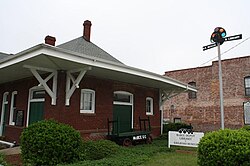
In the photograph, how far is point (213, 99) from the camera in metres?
22.9

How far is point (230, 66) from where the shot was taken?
22.0m

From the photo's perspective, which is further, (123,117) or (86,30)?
(86,30)

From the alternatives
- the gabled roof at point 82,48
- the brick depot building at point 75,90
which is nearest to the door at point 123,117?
the brick depot building at point 75,90

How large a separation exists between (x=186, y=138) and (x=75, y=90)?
5.04 meters

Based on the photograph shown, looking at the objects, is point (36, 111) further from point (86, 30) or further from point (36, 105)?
point (86, 30)

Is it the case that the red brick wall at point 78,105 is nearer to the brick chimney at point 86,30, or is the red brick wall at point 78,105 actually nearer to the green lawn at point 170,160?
the green lawn at point 170,160

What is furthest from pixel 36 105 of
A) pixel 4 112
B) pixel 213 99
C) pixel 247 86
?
pixel 247 86

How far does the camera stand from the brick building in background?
21156mm

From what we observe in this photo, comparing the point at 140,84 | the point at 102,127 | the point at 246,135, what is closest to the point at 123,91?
the point at 140,84

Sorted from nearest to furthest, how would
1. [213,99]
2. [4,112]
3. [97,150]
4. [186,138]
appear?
[97,150] < [186,138] < [4,112] < [213,99]

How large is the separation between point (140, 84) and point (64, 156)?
7059mm

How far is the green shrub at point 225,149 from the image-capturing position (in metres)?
5.09

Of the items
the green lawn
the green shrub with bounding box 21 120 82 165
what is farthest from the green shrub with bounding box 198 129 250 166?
the green shrub with bounding box 21 120 82 165

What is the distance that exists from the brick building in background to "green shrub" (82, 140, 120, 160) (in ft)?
54.6
